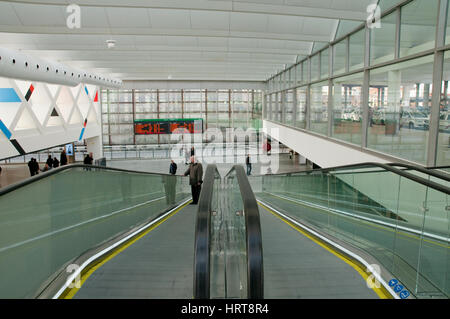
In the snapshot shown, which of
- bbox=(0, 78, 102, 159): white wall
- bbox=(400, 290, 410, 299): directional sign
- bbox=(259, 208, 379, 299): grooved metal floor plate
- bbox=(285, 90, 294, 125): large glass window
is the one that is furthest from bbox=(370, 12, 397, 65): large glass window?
bbox=(0, 78, 102, 159): white wall

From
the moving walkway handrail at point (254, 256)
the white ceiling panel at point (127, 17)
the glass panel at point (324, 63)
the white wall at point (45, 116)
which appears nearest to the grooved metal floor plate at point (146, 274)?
the moving walkway handrail at point (254, 256)

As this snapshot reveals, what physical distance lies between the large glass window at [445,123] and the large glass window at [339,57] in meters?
4.91

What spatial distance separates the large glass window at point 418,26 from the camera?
256 inches

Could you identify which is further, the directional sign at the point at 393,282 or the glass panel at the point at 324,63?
the glass panel at the point at 324,63

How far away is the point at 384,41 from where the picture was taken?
27.4ft

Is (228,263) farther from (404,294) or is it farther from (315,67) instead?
(315,67)

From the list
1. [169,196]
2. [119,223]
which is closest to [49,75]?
[169,196]

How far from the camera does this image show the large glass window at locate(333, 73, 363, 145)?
991 cm

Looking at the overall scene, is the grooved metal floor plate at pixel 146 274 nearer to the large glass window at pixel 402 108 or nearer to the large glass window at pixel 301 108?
the large glass window at pixel 402 108

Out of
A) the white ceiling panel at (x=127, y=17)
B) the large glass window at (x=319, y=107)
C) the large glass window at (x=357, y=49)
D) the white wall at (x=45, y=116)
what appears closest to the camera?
the large glass window at (x=357, y=49)

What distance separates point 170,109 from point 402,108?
27.3 metres

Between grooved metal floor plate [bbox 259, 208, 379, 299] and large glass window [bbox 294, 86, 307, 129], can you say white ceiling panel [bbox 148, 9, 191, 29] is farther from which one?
grooved metal floor plate [bbox 259, 208, 379, 299]

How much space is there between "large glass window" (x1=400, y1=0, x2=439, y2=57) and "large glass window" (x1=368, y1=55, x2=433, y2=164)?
27 cm
